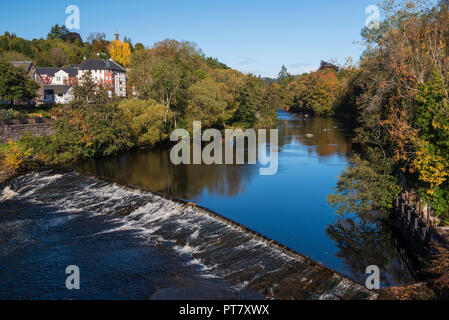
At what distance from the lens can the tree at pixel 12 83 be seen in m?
40.3

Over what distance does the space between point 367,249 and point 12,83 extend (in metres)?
41.9

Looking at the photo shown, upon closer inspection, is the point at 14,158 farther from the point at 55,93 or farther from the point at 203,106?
the point at 55,93

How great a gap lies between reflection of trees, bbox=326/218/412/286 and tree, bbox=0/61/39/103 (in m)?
39.0

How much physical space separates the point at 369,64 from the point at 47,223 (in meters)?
27.7

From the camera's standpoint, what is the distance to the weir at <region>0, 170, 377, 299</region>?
12.1m

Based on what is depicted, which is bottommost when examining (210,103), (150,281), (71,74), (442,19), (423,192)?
(150,281)

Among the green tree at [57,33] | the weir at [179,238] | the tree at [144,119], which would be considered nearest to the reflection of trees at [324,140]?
the tree at [144,119]

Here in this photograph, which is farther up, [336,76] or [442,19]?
[336,76]

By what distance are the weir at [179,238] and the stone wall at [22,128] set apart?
9201 mm

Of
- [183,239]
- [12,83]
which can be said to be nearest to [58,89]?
[12,83]

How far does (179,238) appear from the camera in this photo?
1641 cm
